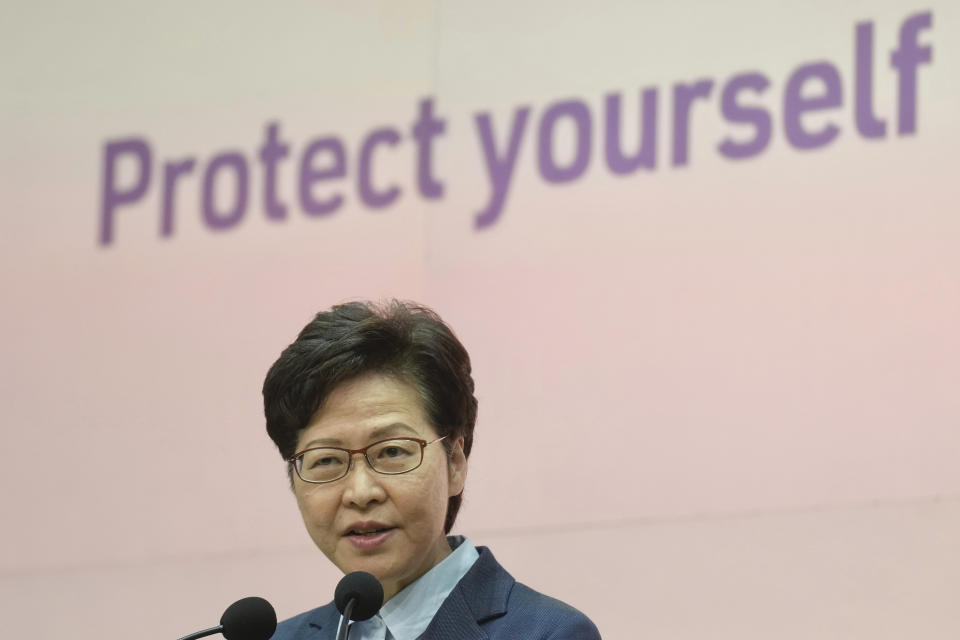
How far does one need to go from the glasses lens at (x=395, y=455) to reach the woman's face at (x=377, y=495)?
10 mm

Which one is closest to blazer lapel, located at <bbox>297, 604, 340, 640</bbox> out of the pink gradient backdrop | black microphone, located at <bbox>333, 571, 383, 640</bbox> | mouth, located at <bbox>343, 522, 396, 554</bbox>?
mouth, located at <bbox>343, 522, 396, 554</bbox>

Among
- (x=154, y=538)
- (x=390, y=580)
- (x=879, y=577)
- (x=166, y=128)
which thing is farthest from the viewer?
(x=166, y=128)

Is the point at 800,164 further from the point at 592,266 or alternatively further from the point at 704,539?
the point at 704,539

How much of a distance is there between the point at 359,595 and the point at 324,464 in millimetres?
320

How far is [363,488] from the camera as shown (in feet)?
7.56

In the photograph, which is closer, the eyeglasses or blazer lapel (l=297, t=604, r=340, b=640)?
the eyeglasses

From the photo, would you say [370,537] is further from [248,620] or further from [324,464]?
[248,620]

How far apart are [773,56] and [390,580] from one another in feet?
4.70

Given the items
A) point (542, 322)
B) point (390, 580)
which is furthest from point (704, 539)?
point (390, 580)

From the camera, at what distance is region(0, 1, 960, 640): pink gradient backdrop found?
9.69 ft

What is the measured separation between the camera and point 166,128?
3.85 metres

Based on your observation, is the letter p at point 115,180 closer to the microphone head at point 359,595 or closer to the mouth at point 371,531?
the mouth at point 371,531

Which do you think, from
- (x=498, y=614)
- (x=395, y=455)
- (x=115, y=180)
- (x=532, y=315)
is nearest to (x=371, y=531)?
(x=395, y=455)

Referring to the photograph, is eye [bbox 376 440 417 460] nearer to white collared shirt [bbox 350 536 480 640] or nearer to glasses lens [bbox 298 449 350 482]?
glasses lens [bbox 298 449 350 482]
